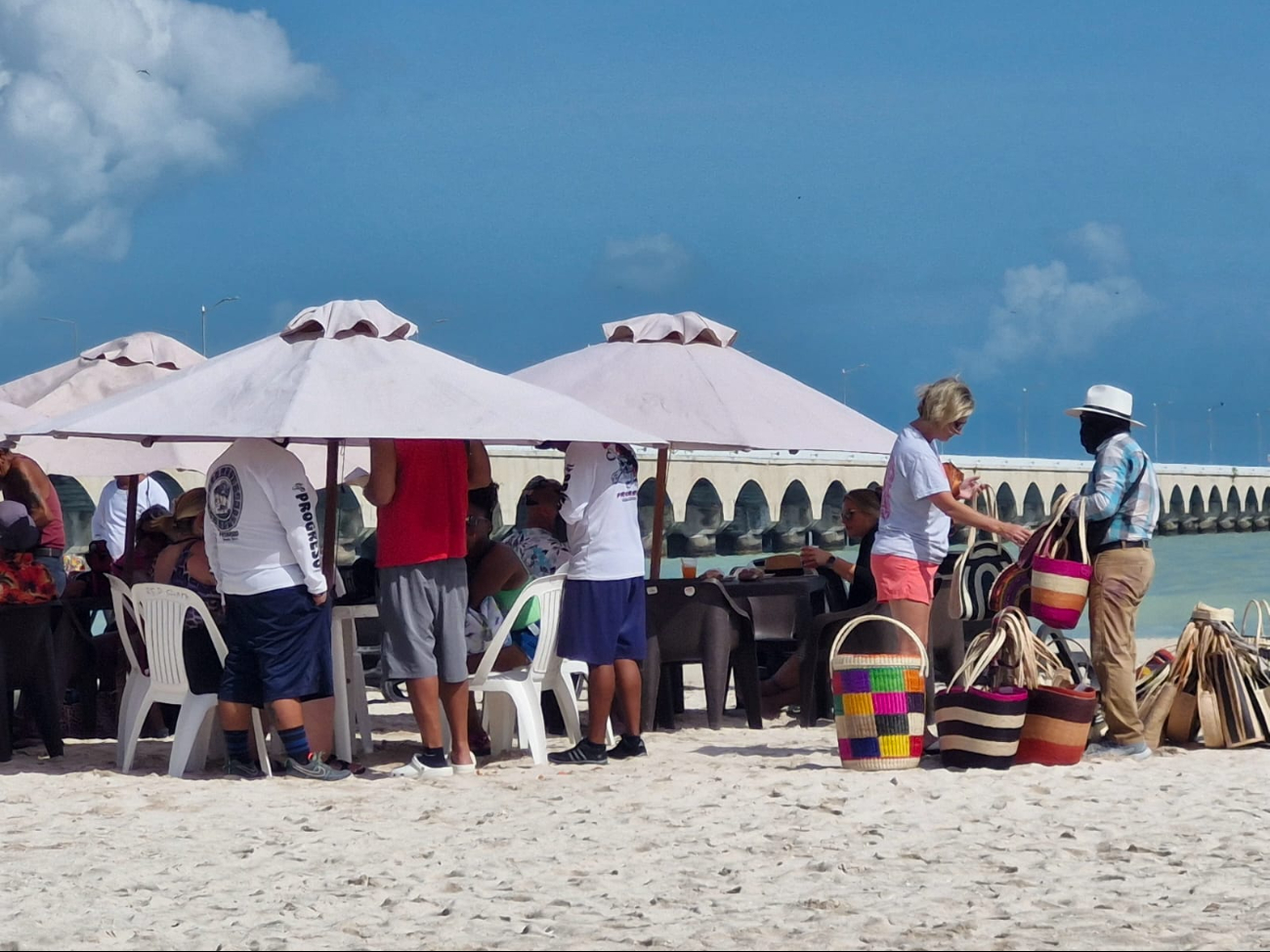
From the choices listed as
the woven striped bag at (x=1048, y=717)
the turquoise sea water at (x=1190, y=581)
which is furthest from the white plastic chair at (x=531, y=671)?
the turquoise sea water at (x=1190, y=581)

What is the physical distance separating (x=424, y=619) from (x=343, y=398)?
87 cm

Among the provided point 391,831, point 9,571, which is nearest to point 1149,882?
point 391,831

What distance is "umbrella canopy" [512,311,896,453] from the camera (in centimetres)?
741

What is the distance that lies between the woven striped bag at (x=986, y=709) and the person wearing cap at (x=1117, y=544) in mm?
334

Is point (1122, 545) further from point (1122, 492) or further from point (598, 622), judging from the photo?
point (598, 622)

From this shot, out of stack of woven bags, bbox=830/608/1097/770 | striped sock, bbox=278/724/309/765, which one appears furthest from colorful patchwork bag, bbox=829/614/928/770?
striped sock, bbox=278/724/309/765

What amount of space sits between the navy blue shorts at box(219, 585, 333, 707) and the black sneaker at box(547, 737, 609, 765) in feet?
Result: 3.28

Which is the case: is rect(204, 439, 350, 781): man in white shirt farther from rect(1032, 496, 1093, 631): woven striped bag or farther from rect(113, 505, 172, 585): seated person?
rect(1032, 496, 1093, 631): woven striped bag

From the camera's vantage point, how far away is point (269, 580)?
232 inches

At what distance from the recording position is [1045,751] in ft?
19.5

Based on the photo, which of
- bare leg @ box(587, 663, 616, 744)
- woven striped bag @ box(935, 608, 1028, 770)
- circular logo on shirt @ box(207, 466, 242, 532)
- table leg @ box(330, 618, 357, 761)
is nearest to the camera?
woven striped bag @ box(935, 608, 1028, 770)

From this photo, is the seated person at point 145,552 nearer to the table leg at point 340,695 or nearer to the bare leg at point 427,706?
the table leg at point 340,695

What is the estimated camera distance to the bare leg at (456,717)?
6.13 m

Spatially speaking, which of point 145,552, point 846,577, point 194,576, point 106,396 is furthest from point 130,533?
point 846,577
